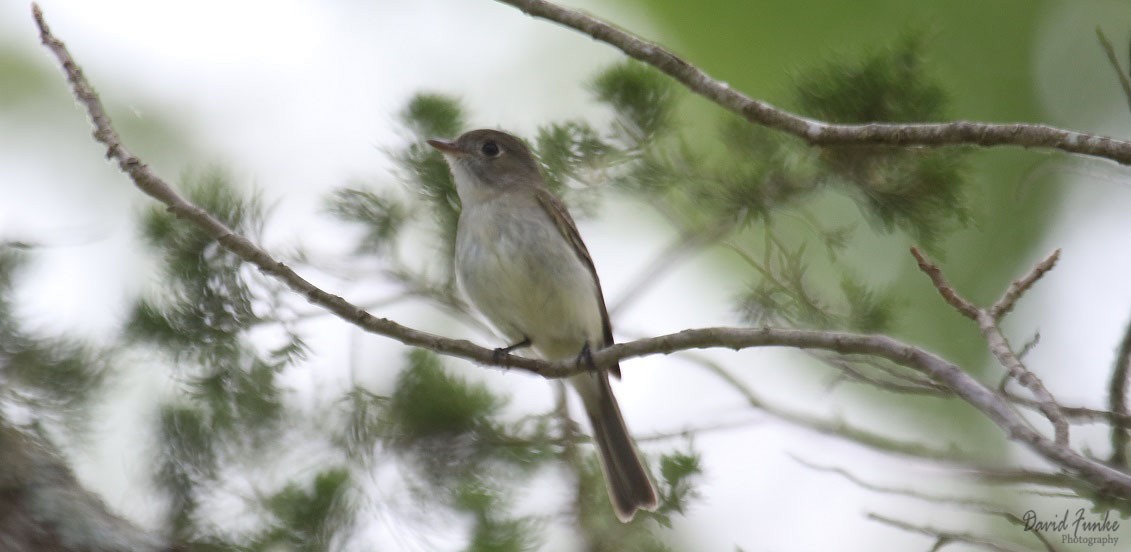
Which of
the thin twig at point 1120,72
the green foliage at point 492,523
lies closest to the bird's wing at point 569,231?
the green foliage at point 492,523

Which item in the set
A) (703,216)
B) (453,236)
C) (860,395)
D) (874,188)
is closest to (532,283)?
(453,236)

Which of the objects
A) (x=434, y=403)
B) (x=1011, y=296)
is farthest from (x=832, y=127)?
(x=434, y=403)

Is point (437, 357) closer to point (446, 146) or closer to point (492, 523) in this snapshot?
point (492, 523)

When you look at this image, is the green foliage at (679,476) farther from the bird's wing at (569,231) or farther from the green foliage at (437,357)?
the bird's wing at (569,231)

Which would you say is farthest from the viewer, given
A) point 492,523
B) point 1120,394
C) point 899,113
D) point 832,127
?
point 899,113

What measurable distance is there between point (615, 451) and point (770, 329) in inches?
62.8

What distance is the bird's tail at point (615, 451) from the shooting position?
370 centimetres

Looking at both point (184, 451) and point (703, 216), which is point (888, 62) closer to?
point (703, 216)

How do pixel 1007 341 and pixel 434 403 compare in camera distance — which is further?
pixel 434 403

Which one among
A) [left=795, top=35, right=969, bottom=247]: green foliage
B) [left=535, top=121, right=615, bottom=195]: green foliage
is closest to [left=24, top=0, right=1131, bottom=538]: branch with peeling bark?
[left=795, top=35, right=969, bottom=247]: green foliage

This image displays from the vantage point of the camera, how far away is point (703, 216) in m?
3.81

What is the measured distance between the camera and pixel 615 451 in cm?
417

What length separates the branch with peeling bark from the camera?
95.5 inches

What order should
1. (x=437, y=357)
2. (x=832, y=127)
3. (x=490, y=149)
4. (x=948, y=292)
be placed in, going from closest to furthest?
1. (x=948, y=292)
2. (x=832, y=127)
3. (x=437, y=357)
4. (x=490, y=149)
